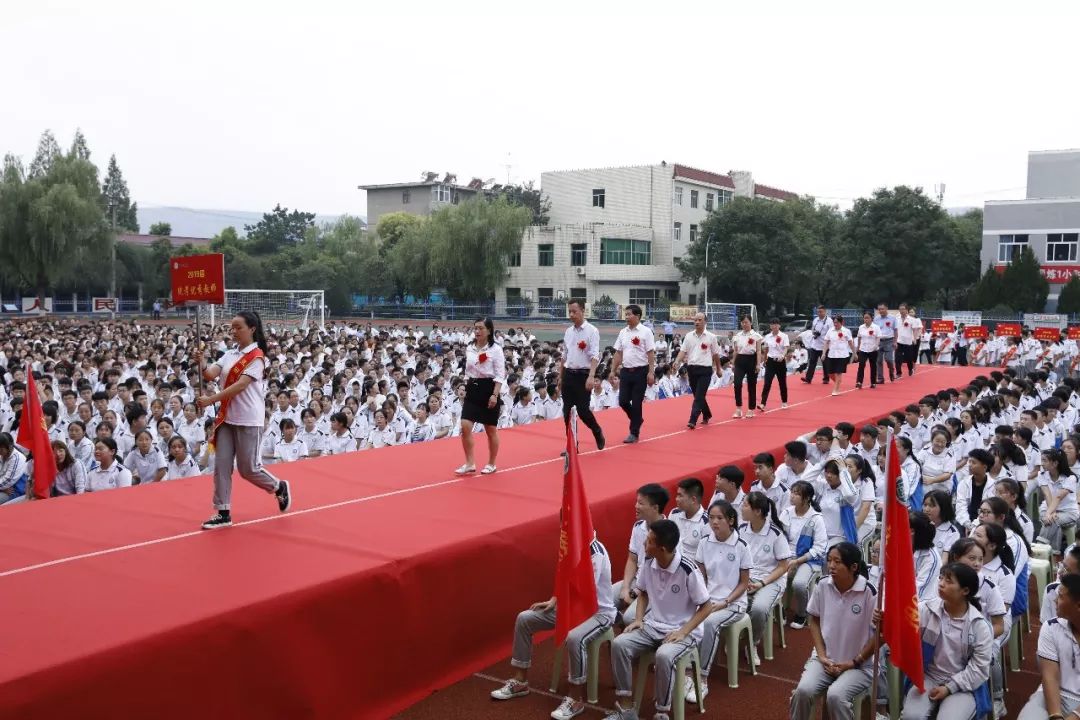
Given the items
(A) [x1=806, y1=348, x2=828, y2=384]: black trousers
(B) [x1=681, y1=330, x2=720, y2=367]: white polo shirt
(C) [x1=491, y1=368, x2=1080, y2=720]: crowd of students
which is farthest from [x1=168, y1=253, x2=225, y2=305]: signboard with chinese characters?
(A) [x1=806, y1=348, x2=828, y2=384]: black trousers

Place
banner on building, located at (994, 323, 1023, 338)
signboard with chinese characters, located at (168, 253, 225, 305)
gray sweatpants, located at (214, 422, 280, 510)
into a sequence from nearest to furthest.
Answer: gray sweatpants, located at (214, 422, 280, 510) → signboard with chinese characters, located at (168, 253, 225, 305) → banner on building, located at (994, 323, 1023, 338)

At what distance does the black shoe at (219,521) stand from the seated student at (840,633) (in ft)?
12.0

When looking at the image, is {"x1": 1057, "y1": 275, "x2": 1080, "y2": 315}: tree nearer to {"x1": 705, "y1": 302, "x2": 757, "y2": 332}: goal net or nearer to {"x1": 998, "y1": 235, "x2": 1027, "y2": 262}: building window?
{"x1": 998, "y1": 235, "x2": 1027, "y2": 262}: building window

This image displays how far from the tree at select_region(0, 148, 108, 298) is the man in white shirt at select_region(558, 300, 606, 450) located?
36407mm

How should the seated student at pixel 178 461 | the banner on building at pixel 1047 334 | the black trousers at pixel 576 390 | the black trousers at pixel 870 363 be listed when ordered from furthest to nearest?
the banner on building at pixel 1047 334 < the black trousers at pixel 870 363 < the seated student at pixel 178 461 < the black trousers at pixel 576 390

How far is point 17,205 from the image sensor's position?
38188 millimetres

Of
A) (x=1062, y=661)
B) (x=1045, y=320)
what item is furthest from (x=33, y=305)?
(x=1062, y=661)

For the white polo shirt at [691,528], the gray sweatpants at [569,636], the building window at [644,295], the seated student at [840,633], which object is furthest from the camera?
the building window at [644,295]

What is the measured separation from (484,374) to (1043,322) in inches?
1100

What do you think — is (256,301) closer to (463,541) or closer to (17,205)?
(17,205)

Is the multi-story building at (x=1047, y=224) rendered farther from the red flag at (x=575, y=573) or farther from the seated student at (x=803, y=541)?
the red flag at (x=575, y=573)

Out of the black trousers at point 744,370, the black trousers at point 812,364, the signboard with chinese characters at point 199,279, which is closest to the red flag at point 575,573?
the black trousers at point 744,370

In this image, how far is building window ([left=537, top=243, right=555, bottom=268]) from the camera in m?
50.6

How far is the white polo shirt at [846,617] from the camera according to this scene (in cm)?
496
